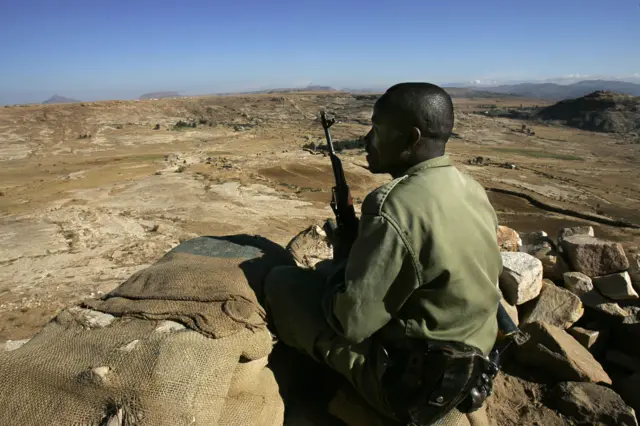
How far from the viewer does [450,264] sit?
62.1 inches

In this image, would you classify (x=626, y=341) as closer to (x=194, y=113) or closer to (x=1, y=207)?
(x=1, y=207)

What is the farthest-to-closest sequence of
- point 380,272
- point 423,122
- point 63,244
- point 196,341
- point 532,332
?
point 63,244 → point 532,332 → point 196,341 → point 423,122 → point 380,272

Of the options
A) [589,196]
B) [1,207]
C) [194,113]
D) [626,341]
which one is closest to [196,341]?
[626,341]

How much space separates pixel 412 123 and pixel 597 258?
3223 mm

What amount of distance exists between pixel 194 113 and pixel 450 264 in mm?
36577

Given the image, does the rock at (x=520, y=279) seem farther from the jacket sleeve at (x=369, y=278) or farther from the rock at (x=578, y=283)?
the jacket sleeve at (x=369, y=278)

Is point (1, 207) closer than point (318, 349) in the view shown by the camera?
No

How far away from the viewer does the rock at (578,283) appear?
3.71 meters

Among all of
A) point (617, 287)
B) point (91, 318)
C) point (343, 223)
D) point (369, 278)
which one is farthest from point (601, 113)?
point (91, 318)

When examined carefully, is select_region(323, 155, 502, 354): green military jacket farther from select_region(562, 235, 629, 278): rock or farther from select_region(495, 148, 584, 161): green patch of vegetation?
select_region(495, 148, 584, 161): green patch of vegetation

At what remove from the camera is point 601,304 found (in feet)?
11.7

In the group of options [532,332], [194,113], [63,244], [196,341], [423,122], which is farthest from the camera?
[194,113]

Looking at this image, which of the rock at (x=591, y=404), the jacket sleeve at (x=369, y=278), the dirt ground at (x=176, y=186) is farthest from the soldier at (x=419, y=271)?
the dirt ground at (x=176, y=186)

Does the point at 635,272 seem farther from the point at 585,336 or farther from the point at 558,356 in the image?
the point at 558,356
